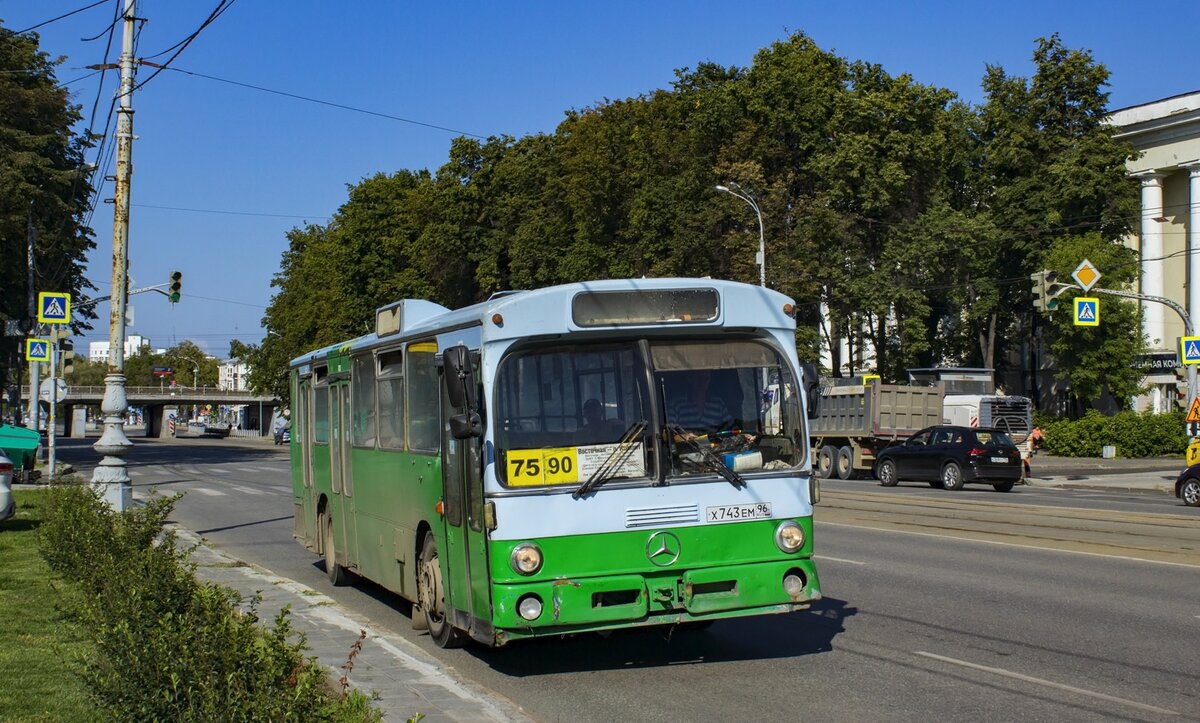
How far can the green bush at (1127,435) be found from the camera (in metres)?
48.5

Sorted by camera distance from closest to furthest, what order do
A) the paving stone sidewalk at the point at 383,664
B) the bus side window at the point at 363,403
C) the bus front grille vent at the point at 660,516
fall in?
the paving stone sidewalk at the point at 383,664
the bus front grille vent at the point at 660,516
the bus side window at the point at 363,403

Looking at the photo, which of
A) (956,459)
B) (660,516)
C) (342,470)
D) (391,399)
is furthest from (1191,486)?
(660,516)

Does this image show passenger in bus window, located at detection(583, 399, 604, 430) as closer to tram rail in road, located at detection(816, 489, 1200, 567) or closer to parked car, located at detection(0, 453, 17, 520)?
tram rail in road, located at detection(816, 489, 1200, 567)

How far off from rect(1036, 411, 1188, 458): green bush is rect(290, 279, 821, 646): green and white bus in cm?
4382

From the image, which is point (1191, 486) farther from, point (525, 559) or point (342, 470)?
point (525, 559)

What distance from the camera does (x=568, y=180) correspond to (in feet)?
190

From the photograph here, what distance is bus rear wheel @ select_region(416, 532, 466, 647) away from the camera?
9672mm

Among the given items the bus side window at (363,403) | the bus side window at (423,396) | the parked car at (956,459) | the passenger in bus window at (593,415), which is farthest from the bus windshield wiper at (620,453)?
the parked car at (956,459)

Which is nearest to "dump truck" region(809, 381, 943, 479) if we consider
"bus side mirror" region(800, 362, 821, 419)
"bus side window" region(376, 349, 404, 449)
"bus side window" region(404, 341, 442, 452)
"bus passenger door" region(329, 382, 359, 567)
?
"bus passenger door" region(329, 382, 359, 567)

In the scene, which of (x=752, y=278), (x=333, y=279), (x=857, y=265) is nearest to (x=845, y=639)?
(x=752, y=278)

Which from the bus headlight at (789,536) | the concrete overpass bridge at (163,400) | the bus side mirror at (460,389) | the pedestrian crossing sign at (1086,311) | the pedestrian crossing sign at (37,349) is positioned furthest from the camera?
the concrete overpass bridge at (163,400)

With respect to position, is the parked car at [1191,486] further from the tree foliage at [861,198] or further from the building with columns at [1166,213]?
the building with columns at [1166,213]

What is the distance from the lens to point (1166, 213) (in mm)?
59125

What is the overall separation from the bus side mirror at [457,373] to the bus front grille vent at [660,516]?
132cm
